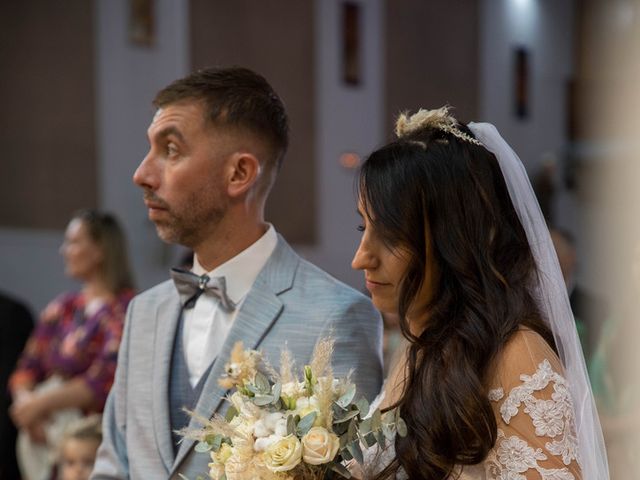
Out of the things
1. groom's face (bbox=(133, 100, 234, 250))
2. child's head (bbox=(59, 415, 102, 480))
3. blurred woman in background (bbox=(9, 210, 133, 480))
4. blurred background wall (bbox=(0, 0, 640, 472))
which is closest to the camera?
groom's face (bbox=(133, 100, 234, 250))

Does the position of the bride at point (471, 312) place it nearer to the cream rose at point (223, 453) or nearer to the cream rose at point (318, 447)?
the cream rose at point (318, 447)

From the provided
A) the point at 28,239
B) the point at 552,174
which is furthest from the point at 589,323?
the point at 28,239

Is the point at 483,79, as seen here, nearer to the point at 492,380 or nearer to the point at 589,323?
the point at 589,323

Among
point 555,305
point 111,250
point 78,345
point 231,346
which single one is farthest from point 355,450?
Result: point 111,250

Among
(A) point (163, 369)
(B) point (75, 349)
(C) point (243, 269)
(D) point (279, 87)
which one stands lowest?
(B) point (75, 349)

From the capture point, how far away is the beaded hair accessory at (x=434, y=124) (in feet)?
7.09

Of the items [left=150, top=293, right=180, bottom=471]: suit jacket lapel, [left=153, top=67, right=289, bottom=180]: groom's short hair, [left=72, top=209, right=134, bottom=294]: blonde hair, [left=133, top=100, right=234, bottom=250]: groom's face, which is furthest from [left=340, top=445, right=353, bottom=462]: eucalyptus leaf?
[left=72, top=209, right=134, bottom=294]: blonde hair

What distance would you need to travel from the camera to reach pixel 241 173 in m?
2.64

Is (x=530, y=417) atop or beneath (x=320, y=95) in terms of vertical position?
beneath

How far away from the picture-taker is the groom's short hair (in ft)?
8.73

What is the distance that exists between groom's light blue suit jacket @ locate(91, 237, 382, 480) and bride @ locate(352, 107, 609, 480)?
294 mm

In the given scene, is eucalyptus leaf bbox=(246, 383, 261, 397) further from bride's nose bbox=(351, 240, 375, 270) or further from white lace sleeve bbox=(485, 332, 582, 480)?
white lace sleeve bbox=(485, 332, 582, 480)

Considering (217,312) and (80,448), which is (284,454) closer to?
(217,312)

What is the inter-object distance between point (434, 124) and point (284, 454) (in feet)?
2.49
